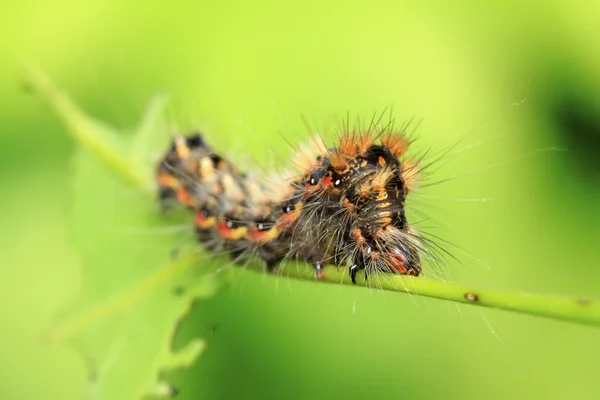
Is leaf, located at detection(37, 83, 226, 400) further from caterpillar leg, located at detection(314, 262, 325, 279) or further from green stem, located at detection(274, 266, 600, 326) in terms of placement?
green stem, located at detection(274, 266, 600, 326)

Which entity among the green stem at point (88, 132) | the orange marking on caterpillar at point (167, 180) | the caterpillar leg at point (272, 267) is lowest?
the caterpillar leg at point (272, 267)

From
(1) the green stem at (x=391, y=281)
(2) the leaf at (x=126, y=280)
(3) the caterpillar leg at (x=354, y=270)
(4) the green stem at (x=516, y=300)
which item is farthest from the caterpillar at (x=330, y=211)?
(4) the green stem at (x=516, y=300)

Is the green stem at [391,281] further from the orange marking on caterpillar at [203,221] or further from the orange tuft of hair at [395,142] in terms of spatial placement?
the orange tuft of hair at [395,142]

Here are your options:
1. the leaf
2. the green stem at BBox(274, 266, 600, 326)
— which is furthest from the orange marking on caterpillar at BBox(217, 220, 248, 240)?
the green stem at BBox(274, 266, 600, 326)

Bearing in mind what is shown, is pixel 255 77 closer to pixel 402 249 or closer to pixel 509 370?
pixel 402 249

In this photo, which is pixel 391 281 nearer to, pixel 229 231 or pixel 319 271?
pixel 319 271

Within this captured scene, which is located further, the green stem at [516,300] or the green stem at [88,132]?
the green stem at [88,132]

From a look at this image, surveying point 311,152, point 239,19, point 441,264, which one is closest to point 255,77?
point 239,19
